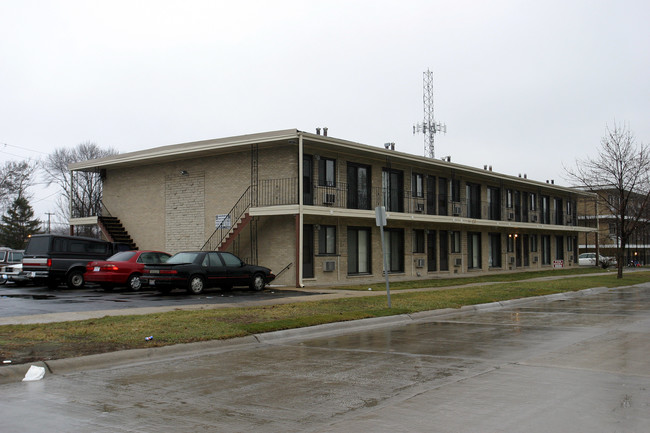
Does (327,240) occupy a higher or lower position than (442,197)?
lower

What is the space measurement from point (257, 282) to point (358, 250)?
7.32m

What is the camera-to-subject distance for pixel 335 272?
26.5m

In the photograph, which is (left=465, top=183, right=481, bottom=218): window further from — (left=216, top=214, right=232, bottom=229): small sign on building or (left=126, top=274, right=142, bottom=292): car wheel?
(left=126, top=274, right=142, bottom=292): car wheel

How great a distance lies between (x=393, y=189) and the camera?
30.4 m

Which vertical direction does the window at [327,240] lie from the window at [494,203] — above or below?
below

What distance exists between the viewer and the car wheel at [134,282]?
21.8m

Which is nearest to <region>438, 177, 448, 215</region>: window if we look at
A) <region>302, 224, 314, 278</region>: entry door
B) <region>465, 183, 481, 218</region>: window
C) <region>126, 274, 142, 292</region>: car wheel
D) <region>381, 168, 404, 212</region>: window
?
<region>465, 183, 481, 218</region>: window

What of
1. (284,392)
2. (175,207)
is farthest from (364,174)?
(284,392)

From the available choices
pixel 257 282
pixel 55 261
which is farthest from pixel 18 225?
pixel 257 282

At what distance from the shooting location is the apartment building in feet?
82.6

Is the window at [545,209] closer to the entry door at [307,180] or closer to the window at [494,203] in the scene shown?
the window at [494,203]

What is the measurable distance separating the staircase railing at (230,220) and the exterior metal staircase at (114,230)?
571 centimetres

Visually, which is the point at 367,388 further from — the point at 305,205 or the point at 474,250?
the point at 474,250

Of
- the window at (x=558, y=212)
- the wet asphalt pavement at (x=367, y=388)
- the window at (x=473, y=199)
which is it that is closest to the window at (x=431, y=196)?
Answer: the window at (x=473, y=199)
